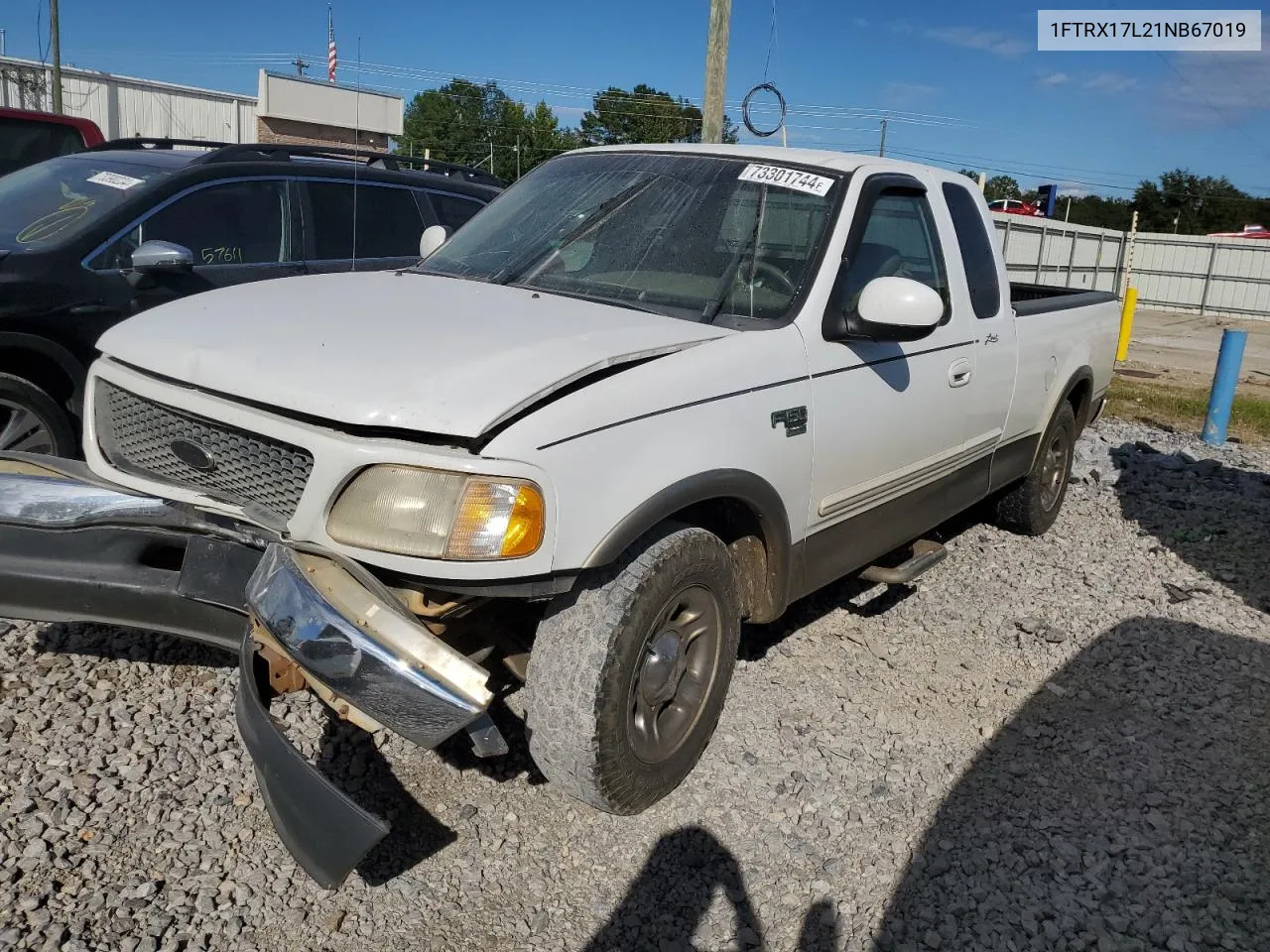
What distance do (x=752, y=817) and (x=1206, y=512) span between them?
505 centimetres

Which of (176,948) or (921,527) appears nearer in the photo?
(176,948)

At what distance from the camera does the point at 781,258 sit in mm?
3654

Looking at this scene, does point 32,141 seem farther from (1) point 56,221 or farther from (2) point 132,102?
(2) point 132,102

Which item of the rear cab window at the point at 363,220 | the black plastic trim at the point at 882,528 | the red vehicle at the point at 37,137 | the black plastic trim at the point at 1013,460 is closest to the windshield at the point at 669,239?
the black plastic trim at the point at 882,528

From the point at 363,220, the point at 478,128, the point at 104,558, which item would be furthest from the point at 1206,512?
the point at 478,128

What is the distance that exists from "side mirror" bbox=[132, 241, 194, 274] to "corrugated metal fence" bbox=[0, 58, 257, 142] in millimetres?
29572

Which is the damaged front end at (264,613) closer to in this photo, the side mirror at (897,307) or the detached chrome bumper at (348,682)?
A: the detached chrome bumper at (348,682)

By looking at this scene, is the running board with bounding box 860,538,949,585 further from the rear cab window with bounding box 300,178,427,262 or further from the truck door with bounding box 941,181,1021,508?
the rear cab window with bounding box 300,178,427,262

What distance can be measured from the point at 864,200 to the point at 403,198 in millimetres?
3404

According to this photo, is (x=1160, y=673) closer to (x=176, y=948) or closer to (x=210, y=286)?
(x=176, y=948)

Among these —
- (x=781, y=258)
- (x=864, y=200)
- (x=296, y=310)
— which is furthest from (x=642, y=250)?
(x=296, y=310)

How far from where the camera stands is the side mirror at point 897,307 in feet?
11.2

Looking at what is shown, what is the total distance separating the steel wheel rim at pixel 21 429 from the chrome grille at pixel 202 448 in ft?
5.49

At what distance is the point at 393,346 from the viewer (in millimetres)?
2770
